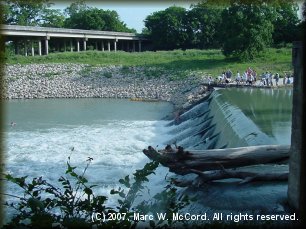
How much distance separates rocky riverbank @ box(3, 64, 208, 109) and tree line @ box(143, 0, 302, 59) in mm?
4359

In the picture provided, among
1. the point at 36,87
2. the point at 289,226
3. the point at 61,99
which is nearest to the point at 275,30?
the point at 61,99

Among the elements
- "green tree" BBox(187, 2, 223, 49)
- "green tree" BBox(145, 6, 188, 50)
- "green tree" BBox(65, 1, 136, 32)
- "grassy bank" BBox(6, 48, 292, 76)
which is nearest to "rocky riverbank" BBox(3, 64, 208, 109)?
"grassy bank" BBox(6, 48, 292, 76)

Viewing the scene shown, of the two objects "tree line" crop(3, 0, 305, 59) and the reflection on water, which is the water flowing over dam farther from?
"tree line" crop(3, 0, 305, 59)

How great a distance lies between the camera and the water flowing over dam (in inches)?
387

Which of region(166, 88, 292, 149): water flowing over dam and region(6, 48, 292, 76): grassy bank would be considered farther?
region(6, 48, 292, 76): grassy bank

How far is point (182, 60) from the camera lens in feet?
118

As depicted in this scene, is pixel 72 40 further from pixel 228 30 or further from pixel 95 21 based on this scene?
pixel 228 30

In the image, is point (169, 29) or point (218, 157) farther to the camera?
point (169, 29)

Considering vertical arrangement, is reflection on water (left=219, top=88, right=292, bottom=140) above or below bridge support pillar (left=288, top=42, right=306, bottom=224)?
below

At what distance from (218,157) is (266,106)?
9334mm

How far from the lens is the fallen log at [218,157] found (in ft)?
21.3

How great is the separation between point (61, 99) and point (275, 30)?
16.9 metres

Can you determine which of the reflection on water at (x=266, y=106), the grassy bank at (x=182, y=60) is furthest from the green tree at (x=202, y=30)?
the reflection on water at (x=266, y=106)

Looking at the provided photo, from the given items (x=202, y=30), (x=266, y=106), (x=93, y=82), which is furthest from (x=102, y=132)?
(x=202, y=30)
